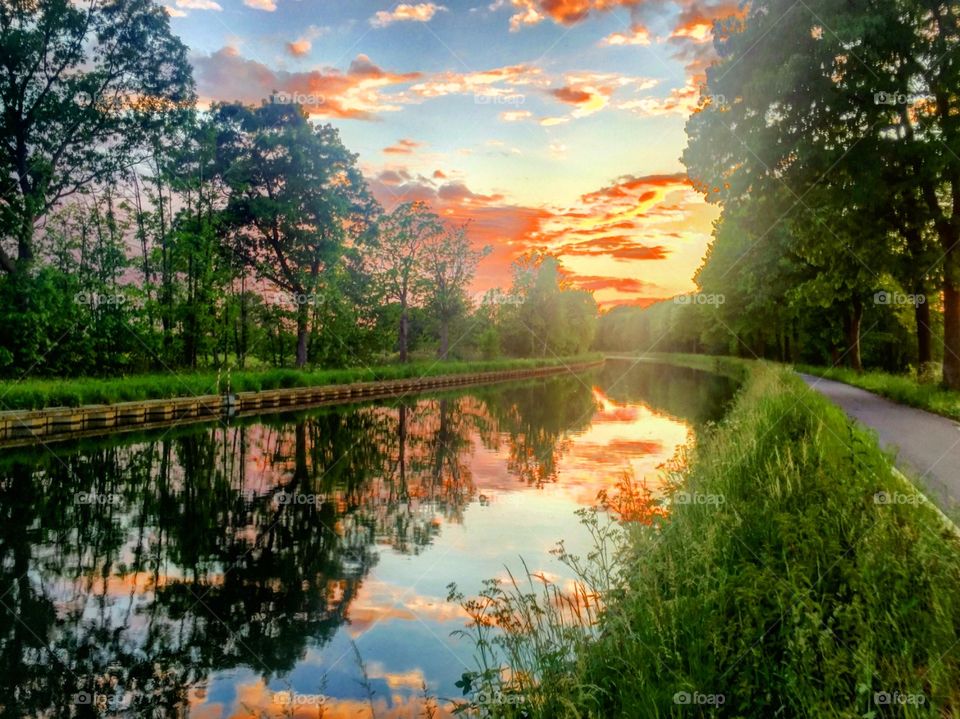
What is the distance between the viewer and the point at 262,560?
32.3 feet

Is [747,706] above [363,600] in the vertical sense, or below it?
above

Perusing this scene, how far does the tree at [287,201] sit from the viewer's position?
41656mm

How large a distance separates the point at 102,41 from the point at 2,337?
1497 centimetres

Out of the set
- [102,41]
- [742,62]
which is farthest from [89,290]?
[742,62]

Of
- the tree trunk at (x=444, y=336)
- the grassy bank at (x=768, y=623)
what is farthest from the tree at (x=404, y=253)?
the grassy bank at (x=768, y=623)

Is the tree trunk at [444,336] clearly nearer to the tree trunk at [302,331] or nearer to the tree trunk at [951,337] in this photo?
the tree trunk at [302,331]

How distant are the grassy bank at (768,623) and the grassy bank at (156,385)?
58.2 ft

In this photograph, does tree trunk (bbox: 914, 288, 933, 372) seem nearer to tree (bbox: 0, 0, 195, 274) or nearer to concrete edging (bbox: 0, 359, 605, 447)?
concrete edging (bbox: 0, 359, 605, 447)

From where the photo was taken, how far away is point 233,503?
1296 cm

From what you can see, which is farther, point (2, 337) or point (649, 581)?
point (2, 337)

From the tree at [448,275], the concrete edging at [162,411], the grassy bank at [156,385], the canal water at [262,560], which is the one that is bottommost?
the canal water at [262,560]

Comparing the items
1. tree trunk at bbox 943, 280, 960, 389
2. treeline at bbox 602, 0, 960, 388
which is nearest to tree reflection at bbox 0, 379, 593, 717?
treeline at bbox 602, 0, 960, 388

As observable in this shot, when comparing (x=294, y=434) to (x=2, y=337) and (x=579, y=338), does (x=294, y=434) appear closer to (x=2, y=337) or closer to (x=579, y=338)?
(x=2, y=337)

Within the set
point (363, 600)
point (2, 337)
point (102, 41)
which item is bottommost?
point (363, 600)
